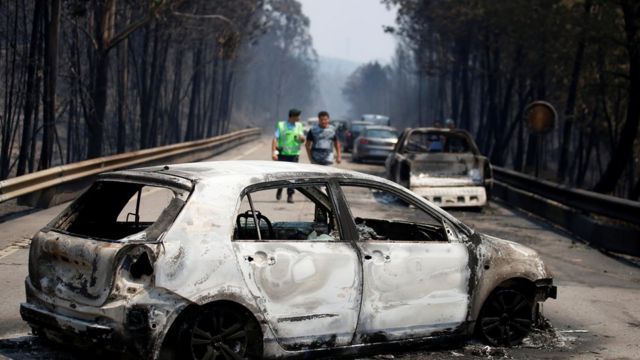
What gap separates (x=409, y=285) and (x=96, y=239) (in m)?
2.17

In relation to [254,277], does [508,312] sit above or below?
below

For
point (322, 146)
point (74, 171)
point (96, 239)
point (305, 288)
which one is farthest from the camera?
point (74, 171)

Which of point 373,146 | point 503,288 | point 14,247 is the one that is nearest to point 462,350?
point 503,288

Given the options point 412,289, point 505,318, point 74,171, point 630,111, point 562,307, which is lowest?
point 562,307

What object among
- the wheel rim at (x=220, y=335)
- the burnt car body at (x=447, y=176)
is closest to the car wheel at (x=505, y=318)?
the wheel rim at (x=220, y=335)

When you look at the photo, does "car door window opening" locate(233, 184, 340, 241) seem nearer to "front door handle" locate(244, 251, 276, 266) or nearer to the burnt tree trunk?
"front door handle" locate(244, 251, 276, 266)

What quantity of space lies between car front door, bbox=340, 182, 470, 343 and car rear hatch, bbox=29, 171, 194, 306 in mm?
1257

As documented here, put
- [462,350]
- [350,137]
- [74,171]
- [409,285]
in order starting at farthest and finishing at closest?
[350,137]
[74,171]
[462,350]
[409,285]

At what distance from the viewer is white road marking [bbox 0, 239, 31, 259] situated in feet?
36.0

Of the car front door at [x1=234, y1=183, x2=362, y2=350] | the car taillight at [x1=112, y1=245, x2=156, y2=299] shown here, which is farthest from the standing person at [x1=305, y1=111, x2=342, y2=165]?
the car taillight at [x1=112, y1=245, x2=156, y2=299]

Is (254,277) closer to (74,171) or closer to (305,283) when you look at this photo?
(305,283)

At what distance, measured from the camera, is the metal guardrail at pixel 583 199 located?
1358cm

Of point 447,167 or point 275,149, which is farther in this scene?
point 447,167

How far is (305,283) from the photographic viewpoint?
235 inches
